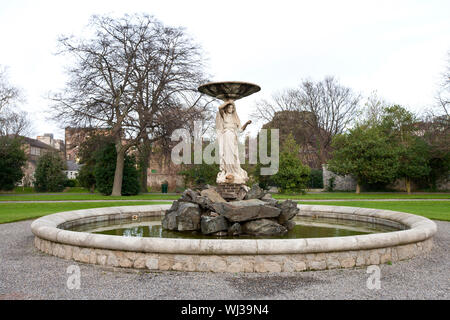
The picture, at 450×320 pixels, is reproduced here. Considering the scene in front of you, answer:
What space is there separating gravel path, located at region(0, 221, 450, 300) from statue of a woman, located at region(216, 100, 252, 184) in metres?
4.93

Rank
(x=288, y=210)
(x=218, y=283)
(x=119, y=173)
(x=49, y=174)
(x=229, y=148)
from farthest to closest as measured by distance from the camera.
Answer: (x=49, y=174), (x=119, y=173), (x=229, y=148), (x=288, y=210), (x=218, y=283)

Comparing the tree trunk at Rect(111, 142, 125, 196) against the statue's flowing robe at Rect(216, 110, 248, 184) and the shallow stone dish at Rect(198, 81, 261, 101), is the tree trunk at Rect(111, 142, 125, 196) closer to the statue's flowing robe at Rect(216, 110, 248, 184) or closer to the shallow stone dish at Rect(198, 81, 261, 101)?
the statue's flowing robe at Rect(216, 110, 248, 184)

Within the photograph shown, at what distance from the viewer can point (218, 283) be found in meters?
5.38

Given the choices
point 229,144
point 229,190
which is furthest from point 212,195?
point 229,144

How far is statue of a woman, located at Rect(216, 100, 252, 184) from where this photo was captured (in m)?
10.5

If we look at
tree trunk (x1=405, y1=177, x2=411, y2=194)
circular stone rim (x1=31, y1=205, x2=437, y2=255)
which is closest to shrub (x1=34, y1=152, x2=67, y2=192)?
circular stone rim (x1=31, y1=205, x2=437, y2=255)

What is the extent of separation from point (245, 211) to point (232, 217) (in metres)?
0.34

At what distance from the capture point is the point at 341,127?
46.7m

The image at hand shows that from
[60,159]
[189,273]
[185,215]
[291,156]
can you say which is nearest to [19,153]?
[60,159]

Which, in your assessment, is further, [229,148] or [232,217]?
[229,148]

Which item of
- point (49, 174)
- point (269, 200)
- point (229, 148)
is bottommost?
point (269, 200)

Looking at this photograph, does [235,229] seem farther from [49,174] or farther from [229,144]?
[49,174]

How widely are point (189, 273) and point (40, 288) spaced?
229 centimetres

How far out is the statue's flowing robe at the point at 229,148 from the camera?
10.5 meters
